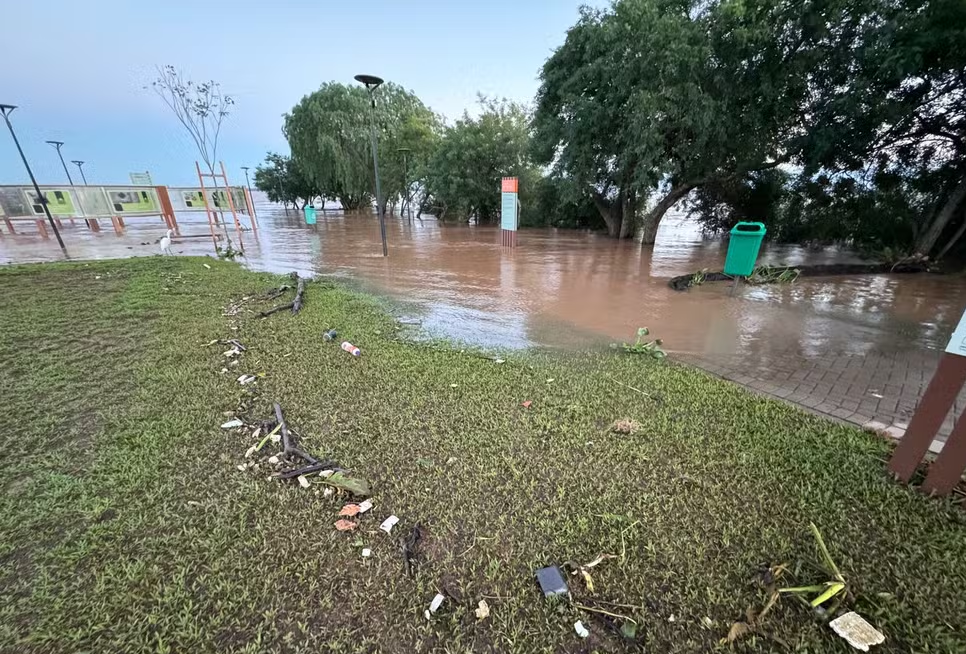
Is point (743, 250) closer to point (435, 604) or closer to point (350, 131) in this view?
point (435, 604)

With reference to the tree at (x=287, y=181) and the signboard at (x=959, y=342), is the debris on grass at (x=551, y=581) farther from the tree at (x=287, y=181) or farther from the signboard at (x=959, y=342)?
the tree at (x=287, y=181)

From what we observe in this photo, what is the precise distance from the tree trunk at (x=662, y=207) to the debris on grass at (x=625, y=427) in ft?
40.7

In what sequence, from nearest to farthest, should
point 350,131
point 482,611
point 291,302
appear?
1. point 482,611
2. point 291,302
3. point 350,131

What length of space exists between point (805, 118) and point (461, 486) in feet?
43.9

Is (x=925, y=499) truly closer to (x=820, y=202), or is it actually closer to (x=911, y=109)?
(x=911, y=109)

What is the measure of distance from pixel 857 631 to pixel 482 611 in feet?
4.77

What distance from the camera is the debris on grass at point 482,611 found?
1583 mm

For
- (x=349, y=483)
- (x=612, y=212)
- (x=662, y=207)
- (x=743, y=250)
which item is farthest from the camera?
(x=612, y=212)

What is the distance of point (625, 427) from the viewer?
2764mm

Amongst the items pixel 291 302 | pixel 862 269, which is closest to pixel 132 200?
pixel 291 302

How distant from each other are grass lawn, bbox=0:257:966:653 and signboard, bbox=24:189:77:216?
16971 mm

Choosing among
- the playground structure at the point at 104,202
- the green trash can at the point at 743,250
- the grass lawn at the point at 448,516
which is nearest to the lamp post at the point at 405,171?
the playground structure at the point at 104,202

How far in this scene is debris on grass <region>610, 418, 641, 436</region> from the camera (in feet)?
9.00

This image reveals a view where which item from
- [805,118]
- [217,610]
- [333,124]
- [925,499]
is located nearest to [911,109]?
[805,118]
